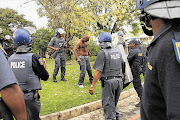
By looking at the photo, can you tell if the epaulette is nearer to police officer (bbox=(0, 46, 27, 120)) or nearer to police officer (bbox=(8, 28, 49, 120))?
police officer (bbox=(0, 46, 27, 120))

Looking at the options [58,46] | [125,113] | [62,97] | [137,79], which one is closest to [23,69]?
[62,97]

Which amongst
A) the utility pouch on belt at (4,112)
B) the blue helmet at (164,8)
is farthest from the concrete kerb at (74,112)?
the blue helmet at (164,8)

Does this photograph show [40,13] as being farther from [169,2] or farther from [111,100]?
[169,2]

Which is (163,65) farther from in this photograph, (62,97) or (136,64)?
(62,97)

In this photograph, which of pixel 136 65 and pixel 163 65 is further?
pixel 136 65

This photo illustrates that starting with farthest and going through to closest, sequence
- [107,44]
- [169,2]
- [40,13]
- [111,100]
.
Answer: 1. [40,13]
2. [107,44]
3. [111,100]
4. [169,2]

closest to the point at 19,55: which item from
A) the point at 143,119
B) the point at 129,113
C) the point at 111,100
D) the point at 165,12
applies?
the point at 111,100

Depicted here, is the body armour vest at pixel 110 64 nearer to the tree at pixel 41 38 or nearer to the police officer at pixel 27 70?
the police officer at pixel 27 70

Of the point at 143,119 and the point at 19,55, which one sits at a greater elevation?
the point at 19,55

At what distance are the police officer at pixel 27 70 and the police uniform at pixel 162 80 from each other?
1973 millimetres

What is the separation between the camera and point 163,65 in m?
1.05

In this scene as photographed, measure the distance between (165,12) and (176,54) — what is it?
292 millimetres

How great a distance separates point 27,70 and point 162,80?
2.20m

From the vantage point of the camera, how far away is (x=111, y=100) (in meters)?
3.45
